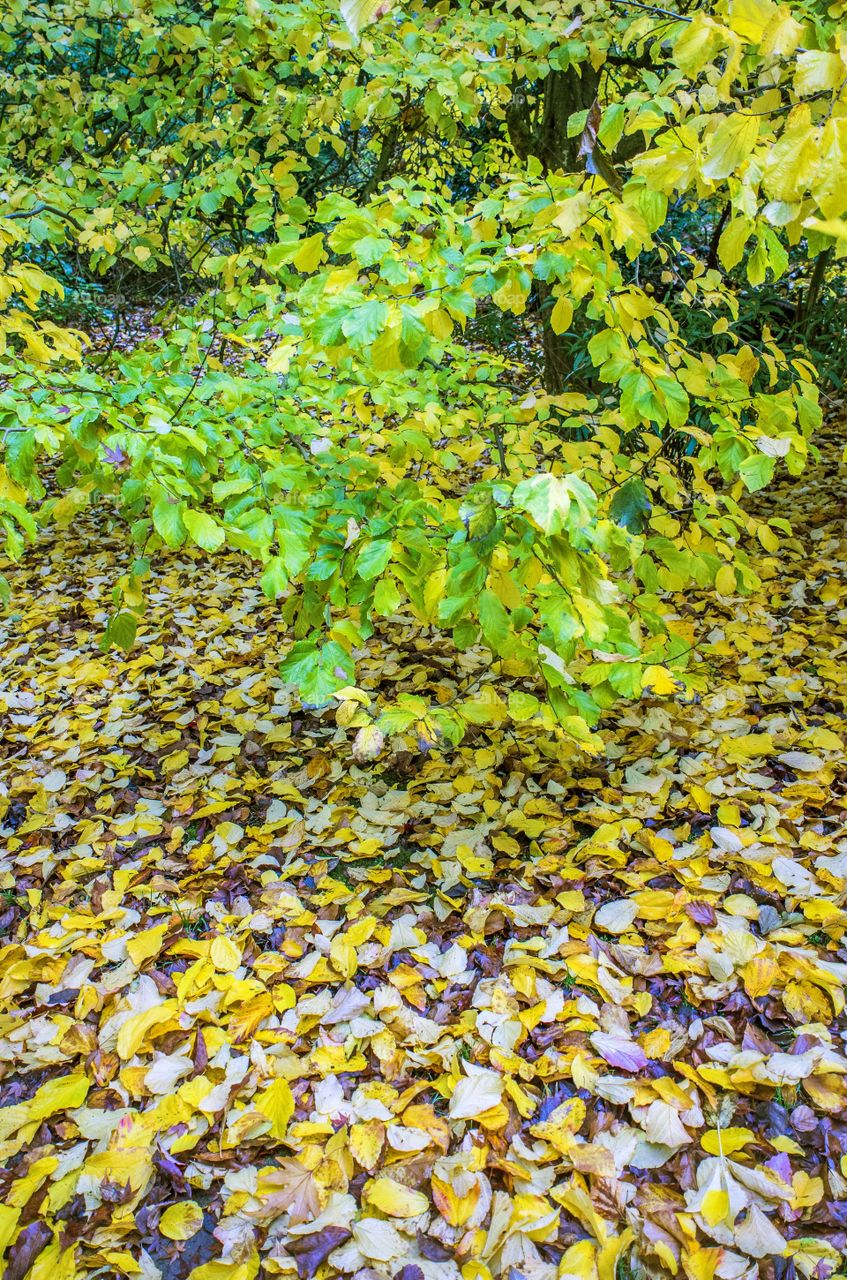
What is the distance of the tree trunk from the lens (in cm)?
418

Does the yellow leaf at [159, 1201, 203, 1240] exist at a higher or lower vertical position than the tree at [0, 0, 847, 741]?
lower

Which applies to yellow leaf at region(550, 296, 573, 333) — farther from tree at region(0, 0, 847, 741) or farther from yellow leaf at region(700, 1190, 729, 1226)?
yellow leaf at region(700, 1190, 729, 1226)

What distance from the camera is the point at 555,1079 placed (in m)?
1.60

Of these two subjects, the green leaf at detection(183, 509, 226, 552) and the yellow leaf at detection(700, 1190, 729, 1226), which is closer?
the yellow leaf at detection(700, 1190, 729, 1226)

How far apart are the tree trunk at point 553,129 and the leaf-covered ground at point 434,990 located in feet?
7.79

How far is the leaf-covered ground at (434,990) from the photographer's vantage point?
1.38 meters

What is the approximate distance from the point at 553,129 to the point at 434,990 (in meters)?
4.54

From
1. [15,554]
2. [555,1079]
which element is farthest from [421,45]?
[555,1079]

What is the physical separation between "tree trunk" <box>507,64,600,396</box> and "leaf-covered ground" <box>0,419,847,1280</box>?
2.38 m

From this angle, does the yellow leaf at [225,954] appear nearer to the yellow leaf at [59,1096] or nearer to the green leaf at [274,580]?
the yellow leaf at [59,1096]

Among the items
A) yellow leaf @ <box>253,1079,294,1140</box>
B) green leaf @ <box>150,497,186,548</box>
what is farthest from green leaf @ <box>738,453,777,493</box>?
yellow leaf @ <box>253,1079,294,1140</box>

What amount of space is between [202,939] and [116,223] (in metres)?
3.11

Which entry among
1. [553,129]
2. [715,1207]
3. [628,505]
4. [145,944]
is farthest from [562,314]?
[553,129]

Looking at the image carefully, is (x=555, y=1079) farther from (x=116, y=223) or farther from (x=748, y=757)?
(x=116, y=223)
